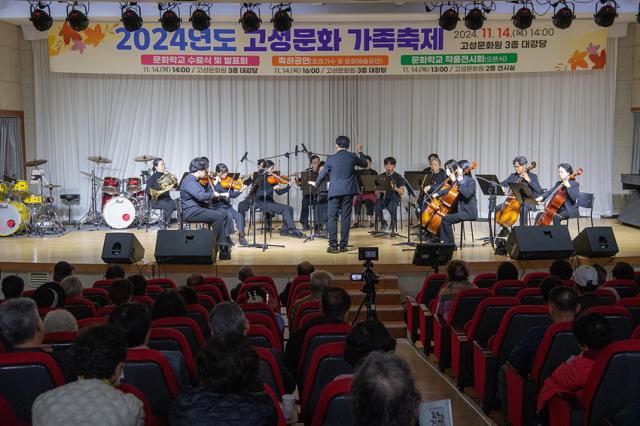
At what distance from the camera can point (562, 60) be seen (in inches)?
541

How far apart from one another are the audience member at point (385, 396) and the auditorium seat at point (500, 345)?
264 centimetres

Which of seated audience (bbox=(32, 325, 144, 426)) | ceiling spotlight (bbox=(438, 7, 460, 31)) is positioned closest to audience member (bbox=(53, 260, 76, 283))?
seated audience (bbox=(32, 325, 144, 426))

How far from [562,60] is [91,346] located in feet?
41.3

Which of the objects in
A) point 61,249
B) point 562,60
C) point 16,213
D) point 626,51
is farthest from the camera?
point 626,51

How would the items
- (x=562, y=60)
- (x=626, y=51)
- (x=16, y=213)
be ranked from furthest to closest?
A: 1. (x=626, y=51)
2. (x=562, y=60)
3. (x=16, y=213)

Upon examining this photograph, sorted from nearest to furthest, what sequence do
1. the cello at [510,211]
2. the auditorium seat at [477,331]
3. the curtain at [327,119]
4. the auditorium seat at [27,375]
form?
1. the auditorium seat at [27,375]
2. the auditorium seat at [477,331]
3. the cello at [510,211]
4. the curtain at [327,119]

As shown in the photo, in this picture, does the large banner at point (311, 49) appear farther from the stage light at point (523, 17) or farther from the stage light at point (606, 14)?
the stage light at point (606, 14)

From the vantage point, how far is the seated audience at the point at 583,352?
3551 mm

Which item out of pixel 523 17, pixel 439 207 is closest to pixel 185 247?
pixel 439 207

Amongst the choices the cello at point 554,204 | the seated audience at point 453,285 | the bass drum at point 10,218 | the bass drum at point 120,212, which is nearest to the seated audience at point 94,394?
the seated audience at point 453,285

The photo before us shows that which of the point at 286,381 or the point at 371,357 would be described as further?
the point at 286,381

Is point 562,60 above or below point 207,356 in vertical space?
above

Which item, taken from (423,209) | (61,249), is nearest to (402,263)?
(423,209)

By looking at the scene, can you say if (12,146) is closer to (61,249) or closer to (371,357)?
(61,249)
